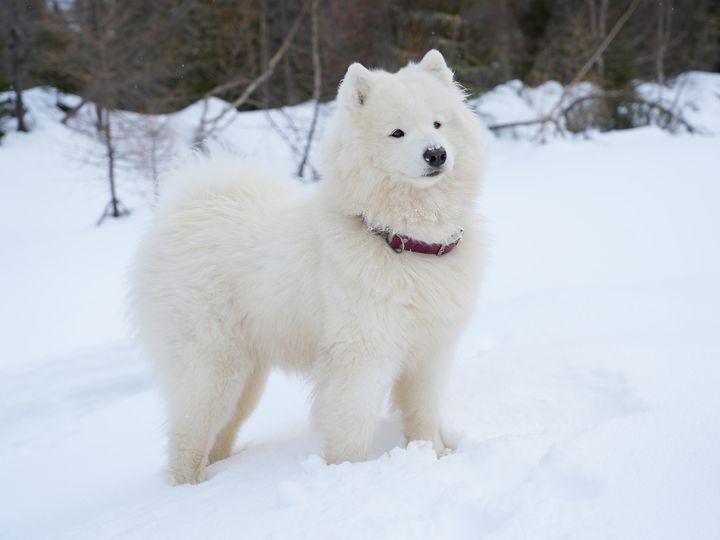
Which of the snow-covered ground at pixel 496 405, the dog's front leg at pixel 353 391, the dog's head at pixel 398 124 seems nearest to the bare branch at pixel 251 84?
the snow-covered ground at pixel 496 405

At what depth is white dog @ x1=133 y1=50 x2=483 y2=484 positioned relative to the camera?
2.55m

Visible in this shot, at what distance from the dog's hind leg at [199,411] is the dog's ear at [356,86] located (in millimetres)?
1434

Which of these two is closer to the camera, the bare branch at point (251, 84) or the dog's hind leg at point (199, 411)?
the dog's hind leg at point (199, 411)

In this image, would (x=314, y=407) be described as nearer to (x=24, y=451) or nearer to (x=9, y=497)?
(x=9, y=497)

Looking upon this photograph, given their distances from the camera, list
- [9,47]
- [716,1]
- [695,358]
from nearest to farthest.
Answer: [695,358] < [9,47] < [716,1]

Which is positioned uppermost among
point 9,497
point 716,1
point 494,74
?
point 716,1

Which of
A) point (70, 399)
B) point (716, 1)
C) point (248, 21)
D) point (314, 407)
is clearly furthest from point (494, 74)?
point (314, 407)

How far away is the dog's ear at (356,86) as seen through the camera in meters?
2.67

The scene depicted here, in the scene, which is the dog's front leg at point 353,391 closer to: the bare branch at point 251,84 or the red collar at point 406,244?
the red collar at point 406,244

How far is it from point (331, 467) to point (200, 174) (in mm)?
1861

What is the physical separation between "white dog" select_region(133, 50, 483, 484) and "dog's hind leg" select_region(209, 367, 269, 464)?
0.56 ft

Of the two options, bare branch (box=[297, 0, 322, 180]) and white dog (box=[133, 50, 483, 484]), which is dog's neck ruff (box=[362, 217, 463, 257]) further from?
bare branch (box=[297, 0, 322, 180])

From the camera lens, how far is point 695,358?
9.77 feet

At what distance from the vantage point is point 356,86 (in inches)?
106
